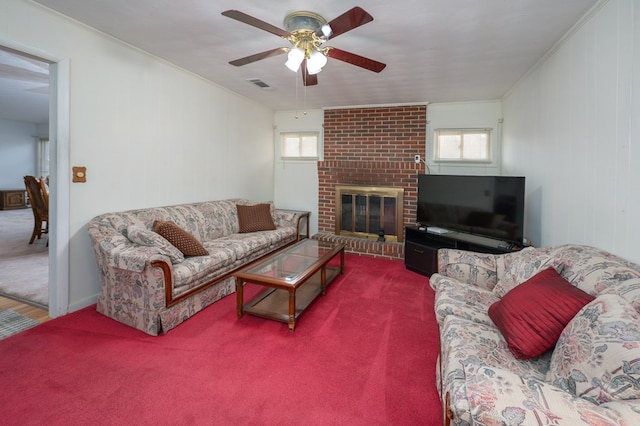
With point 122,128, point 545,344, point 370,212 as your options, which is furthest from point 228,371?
point 370,212

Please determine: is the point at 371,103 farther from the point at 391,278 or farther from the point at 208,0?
the point at 208,0

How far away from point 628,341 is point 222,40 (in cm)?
324

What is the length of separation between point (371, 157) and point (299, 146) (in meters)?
1.41

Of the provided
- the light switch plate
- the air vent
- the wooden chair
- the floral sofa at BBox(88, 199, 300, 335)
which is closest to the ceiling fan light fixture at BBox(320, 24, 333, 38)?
the floral sofa at BBox(88, 199, 300, 335)

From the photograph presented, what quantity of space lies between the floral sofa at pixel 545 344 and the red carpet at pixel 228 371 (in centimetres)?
45

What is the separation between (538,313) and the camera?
4.79 ft

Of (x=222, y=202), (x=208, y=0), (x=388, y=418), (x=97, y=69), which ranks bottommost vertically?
(x=388, y=418)

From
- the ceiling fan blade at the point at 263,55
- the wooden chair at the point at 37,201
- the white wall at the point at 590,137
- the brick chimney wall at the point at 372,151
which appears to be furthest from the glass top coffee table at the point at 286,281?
the wooden chair at the point at 37,201

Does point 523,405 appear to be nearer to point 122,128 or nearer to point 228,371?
point 228,371

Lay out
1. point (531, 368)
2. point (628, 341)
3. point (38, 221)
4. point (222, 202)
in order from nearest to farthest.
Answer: point (628, 341) < point (531, 368) < point (222, 202) < point (38, 221)

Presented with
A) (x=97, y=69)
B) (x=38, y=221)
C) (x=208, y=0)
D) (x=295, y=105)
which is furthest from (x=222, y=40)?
(x=38, y=221)

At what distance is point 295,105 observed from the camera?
17.1ft

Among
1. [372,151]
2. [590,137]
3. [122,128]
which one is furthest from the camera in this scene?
[372,151]

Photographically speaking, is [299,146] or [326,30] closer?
[326,30]
